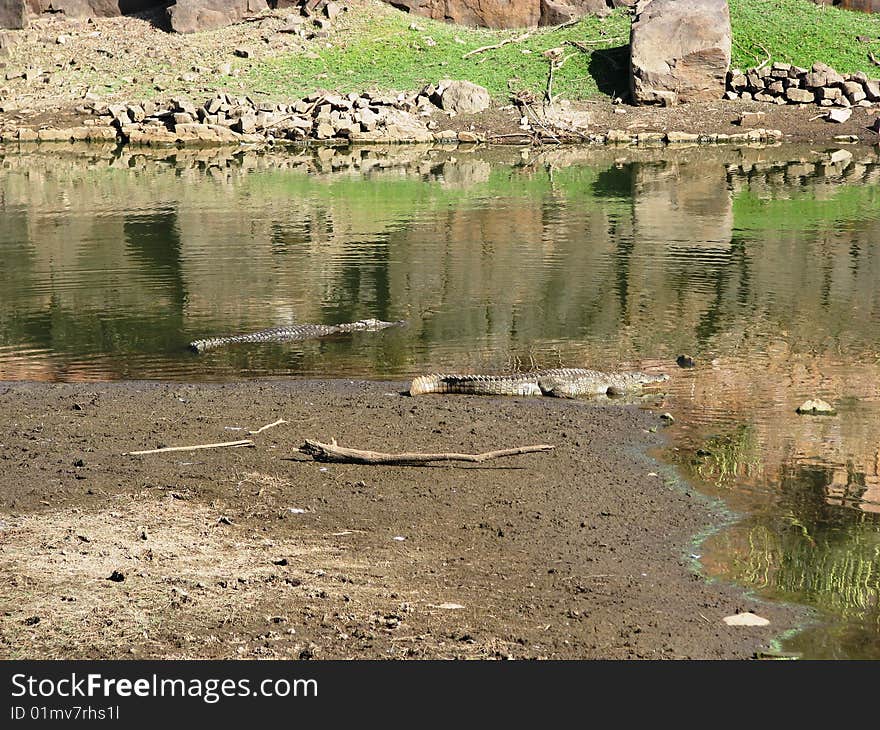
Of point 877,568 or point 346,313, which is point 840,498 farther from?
point 346,313

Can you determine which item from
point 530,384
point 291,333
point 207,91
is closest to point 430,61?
point 207,91

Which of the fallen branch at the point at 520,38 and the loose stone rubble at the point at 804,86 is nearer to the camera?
the loose stone rubble at the point at 804,86

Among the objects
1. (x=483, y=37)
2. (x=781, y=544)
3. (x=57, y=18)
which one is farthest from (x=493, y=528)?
(x=57, y=18)

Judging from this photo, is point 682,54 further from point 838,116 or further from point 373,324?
point 373,324

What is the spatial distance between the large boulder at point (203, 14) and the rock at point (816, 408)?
37.5 metres

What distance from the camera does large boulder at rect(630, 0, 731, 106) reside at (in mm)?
37094

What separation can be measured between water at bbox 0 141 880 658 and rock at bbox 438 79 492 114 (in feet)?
33.7

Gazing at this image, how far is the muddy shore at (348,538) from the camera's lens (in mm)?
5465

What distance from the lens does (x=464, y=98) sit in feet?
124

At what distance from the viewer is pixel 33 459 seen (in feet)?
27.0

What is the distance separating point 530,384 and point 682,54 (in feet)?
94.9

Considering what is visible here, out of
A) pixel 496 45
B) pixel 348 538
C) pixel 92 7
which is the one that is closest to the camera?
pixel 348 538

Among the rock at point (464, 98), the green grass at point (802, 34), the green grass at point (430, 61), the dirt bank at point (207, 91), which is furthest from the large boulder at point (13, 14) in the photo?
the green grass at point (802, 34)

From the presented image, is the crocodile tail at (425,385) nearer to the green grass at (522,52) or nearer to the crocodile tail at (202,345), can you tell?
the crocodile tail at (202,345)
